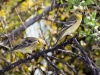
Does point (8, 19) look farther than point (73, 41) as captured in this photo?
Yes

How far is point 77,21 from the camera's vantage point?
18.6 feet

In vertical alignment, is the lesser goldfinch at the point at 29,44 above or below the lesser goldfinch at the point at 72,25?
below

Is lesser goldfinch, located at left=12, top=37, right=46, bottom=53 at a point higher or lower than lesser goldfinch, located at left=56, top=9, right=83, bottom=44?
lower

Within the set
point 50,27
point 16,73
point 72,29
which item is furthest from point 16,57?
point 50,27

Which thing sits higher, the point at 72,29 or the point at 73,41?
the point at 73,41

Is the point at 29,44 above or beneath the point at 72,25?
beneath

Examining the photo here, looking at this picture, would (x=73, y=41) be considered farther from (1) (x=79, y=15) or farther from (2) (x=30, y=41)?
(1) (x=79, y=15)

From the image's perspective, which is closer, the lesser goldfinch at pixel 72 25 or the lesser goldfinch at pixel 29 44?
the lesser goldfinch at pixel 29 44

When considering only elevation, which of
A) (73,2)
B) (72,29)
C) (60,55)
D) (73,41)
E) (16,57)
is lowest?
(60,55)

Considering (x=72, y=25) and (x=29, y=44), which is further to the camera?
(x=72, y=25)

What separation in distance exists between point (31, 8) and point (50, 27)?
1.88 feet

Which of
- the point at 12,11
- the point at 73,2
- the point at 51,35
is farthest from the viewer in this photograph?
the point at 12,11

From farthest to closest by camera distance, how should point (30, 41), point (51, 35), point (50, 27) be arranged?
point (50, 27) → point (51, 35) → point (30, 41)

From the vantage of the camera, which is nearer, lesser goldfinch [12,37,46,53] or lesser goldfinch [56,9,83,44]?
lesser goldfinch [12,37,46,53]
